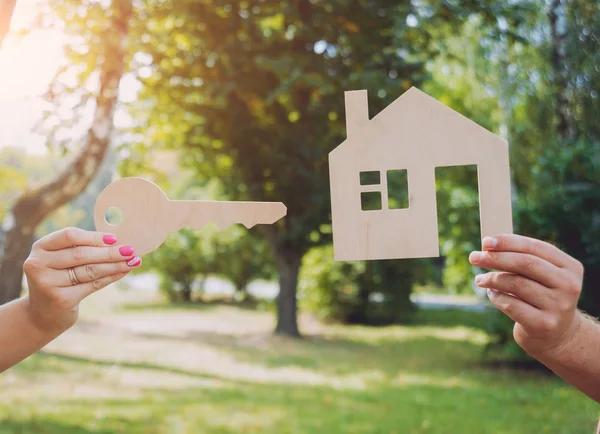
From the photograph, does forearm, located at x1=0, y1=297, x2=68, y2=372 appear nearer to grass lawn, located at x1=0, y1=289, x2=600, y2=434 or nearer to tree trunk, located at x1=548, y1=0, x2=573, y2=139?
grass lawn, located at x1=0, y1=289, x2=600, y2=434

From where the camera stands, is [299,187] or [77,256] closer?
[77,256]

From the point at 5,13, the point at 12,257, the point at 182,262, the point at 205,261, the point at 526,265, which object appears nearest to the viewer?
the point at 526,265

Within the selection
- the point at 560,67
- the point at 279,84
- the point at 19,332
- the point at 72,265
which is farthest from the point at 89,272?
the point at 560,67

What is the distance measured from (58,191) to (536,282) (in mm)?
5100

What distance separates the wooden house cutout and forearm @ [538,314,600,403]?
1.30 ft

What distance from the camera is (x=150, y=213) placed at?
1.68 metres

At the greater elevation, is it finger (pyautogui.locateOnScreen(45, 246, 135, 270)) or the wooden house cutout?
the wooden house cutout

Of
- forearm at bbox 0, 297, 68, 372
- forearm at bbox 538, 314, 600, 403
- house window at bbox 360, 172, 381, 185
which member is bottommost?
forearm at bbox 538, 314, 600, 403

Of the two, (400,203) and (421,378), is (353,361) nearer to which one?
(421,378)

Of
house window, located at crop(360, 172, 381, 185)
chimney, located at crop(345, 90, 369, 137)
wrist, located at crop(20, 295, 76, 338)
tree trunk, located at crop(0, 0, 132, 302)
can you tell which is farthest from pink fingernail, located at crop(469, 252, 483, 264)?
house window, located at crop(360, 172, 381, 185)

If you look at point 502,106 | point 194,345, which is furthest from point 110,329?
point 502,106

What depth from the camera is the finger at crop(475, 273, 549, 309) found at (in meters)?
1.36

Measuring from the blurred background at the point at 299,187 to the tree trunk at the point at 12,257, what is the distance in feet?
0.07

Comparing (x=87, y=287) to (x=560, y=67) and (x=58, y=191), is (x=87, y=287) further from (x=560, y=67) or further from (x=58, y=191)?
(x=560, y=67)
